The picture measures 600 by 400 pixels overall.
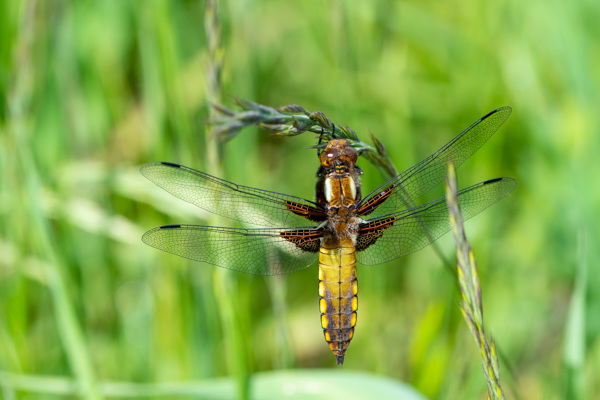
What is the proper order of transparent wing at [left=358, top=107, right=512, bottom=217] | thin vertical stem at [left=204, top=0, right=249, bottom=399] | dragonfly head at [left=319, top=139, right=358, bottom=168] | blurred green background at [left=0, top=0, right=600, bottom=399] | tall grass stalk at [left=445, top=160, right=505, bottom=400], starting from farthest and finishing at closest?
blurred green background at [left=0, top=0, right=600, bottom=399] < dragonfly head at [left=319, top=139, right=358, bottom=168] < transparent wing at [left=358, top=107, right=512, bottom=217] < thin vertical stem at [left=204, top=0, right=249, bottom=399] < tall grass stalk at [left=445, top=160, right=505, bottom=400]

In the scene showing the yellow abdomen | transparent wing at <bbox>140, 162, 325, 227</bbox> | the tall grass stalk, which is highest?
transparent wing at <bbox>140, 162, 325, 227</bbox>

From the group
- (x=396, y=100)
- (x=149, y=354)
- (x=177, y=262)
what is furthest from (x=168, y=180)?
(x=396, y=100)

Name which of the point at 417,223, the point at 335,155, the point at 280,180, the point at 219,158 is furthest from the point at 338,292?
the point at 280,180

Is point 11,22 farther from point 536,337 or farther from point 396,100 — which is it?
point 536,337

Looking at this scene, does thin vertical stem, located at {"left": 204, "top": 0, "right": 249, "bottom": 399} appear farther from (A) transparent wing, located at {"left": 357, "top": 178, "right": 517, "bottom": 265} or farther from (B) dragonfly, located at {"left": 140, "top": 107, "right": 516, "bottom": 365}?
(A) transparent wing, located at {"left": 357, "top": 178, "right": 517, "bottom": 265}

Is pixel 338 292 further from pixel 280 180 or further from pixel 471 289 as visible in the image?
pixel 280 180

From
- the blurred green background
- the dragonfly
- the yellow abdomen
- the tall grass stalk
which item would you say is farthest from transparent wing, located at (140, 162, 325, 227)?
the tall grass stalk

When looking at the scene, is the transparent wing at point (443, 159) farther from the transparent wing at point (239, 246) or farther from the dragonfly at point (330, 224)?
the transparent wing at point (239, 246)
